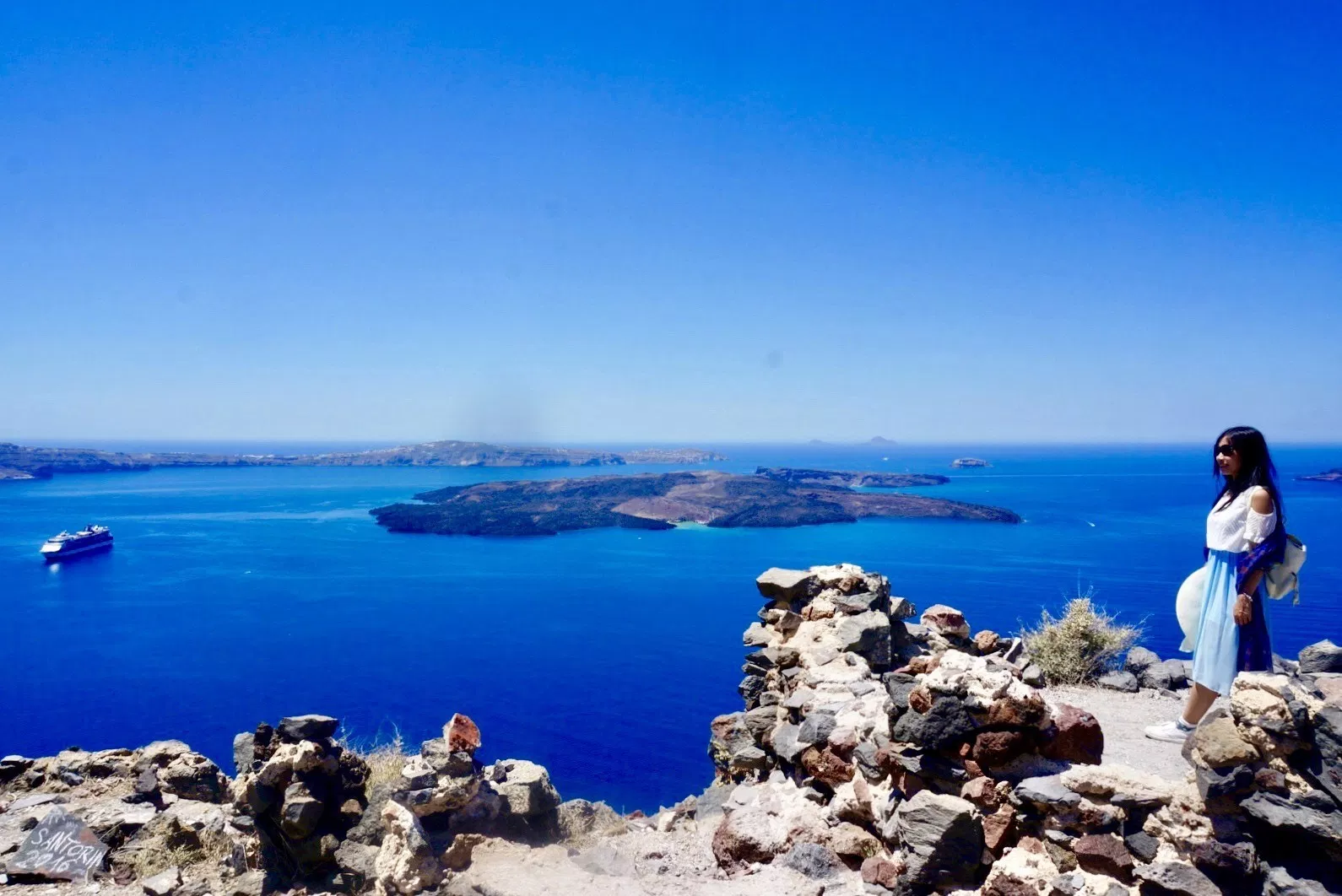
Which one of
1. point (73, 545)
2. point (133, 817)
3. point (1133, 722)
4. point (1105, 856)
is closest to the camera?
point (1105, 856)

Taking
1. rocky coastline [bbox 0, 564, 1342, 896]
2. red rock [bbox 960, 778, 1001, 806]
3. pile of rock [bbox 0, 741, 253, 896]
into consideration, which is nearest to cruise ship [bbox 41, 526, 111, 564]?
pile of rock [bbox 0, 741, 253, 896]

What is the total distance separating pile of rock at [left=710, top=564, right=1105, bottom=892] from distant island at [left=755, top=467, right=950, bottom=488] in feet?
402

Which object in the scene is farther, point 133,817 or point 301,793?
point 133,817

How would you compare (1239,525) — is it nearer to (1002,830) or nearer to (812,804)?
(1002,830)

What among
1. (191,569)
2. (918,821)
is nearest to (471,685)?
(918,821)

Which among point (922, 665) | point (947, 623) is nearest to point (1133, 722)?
point (947, 623)

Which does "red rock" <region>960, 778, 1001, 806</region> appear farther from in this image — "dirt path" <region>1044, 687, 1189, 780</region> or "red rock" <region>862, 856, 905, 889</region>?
"dirt path" <region>1044, 687, 1189, 780</region>

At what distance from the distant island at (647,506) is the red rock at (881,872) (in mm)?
85982

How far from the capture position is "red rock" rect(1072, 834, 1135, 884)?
3924 mm

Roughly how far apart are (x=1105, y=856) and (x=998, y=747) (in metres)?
0.77

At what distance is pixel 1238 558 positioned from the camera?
184 inches

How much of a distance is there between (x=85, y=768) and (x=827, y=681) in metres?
9.64

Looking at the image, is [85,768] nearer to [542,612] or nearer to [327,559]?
[542,612]

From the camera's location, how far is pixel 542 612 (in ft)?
171
